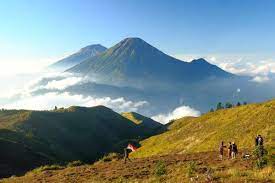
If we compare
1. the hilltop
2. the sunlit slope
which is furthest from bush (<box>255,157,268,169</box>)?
the sunlit slope

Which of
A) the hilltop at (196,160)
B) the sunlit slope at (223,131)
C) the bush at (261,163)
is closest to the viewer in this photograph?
the hilltop at (196,160)

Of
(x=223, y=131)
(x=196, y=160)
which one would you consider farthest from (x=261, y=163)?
(x=223, y=131)

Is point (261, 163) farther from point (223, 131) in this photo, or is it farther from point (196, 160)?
point (223, 131)

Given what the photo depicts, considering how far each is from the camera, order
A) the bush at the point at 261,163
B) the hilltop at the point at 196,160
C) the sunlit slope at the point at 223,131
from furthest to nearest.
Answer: the sunlit slope at the point at 223,131 < the bush at the point at 261,163 < the hilltop at the point at 196,160

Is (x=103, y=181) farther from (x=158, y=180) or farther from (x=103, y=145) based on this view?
(x=103, y=145)

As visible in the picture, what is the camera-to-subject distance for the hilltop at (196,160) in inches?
1078

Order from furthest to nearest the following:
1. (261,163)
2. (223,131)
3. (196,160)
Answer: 1. (223,131)
2. (196,160)
3. (261,163)

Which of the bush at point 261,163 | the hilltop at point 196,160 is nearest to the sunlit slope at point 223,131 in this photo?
the hilltop at point 196,160

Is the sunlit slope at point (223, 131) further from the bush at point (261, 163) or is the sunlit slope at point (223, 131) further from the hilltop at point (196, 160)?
the bush at point (261, 163)

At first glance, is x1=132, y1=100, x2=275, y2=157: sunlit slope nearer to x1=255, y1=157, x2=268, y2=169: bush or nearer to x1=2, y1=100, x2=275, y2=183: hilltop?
x1=2, y1=100, x2=275, y2=183: hilltop

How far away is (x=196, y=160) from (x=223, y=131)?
1270 inches

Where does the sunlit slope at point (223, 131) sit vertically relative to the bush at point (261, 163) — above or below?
above

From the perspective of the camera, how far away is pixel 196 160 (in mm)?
41656

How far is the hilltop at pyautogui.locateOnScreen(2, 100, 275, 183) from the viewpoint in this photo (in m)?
27.4
